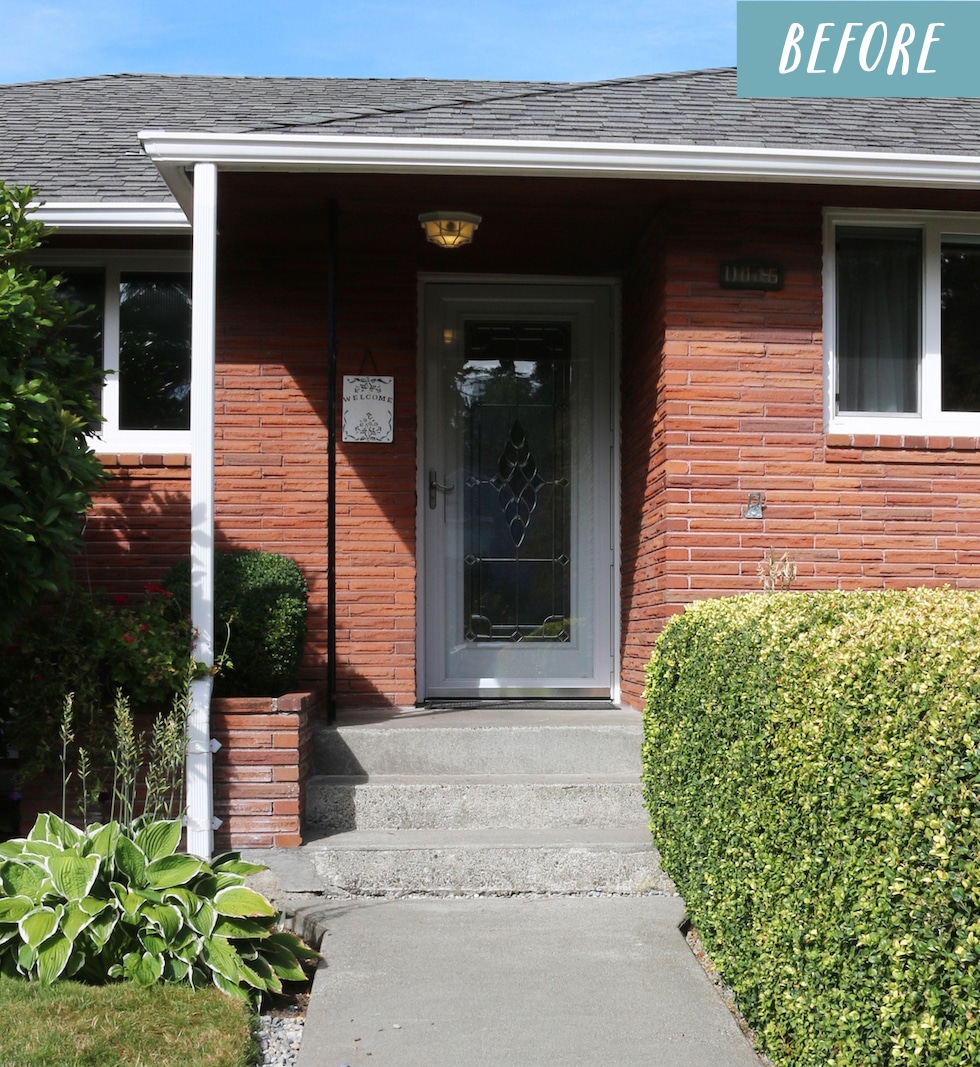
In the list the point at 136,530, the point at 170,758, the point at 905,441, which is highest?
the point at 905,441

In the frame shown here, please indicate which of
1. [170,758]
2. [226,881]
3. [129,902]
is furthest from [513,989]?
[170,758]

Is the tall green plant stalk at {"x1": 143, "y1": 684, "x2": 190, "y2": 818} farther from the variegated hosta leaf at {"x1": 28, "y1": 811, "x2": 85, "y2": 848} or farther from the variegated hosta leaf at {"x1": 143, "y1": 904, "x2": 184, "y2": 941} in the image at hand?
the variegated hosta leaf at {"x1": 143, "y1": 904, "x2": 184, "y2": 941}

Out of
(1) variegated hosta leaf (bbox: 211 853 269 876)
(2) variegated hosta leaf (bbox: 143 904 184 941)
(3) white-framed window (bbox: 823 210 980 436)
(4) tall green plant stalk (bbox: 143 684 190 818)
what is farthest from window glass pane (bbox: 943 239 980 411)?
(2) variegated hosta leaf (bbox: 143 904 184 941)

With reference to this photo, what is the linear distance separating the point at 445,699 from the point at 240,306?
2626mm

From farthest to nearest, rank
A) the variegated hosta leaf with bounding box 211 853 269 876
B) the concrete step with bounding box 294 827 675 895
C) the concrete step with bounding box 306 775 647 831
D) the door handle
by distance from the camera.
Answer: the door handle → the concrete step with bounding box 306 775 647 831 → the concrete step with bounding box 294 827 675 895 → the variegated hosta leaf with bounding box 211 853 269 876

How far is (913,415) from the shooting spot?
621 cm

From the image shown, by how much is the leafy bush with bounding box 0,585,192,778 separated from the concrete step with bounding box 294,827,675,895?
39.3 inches

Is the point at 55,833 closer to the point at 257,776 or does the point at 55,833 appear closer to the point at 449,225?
the point at 257,776

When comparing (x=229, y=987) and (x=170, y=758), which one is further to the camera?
(x=170, y=758)

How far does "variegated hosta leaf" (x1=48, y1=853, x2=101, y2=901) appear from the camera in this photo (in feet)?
11.9

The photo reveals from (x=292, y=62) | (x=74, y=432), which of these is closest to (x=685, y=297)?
(x=74, y=432)

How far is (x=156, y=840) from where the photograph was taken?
3842 millimetres

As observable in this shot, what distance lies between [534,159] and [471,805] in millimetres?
2987

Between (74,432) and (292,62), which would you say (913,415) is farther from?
(292,62)
